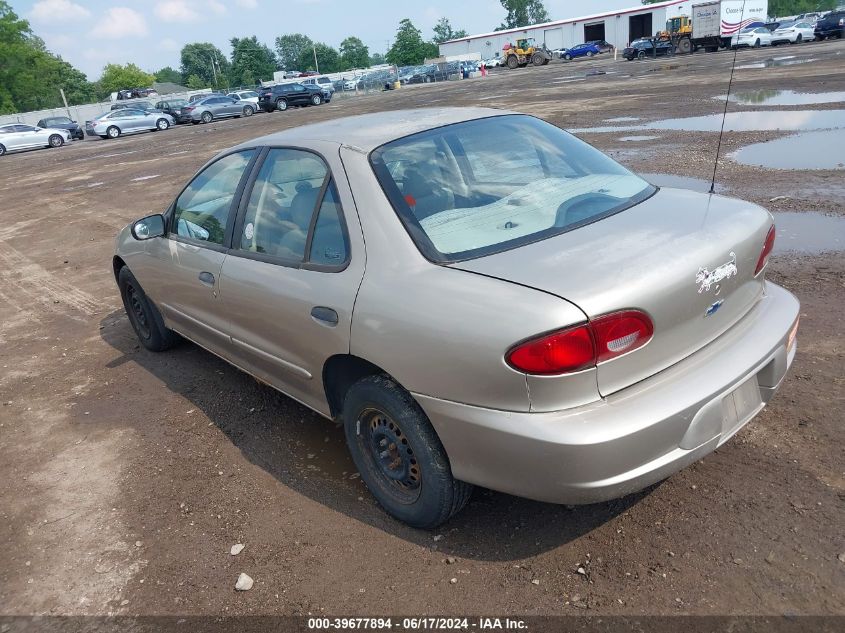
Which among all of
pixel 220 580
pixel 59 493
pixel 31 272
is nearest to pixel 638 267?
pixel 220 580

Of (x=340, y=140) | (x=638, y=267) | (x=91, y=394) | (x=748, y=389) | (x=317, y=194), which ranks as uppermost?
(x=340, y=140)

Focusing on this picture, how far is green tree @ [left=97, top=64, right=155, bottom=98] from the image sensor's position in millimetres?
108062

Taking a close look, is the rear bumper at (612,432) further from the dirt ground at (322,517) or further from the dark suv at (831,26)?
the dark suv at (831,26)

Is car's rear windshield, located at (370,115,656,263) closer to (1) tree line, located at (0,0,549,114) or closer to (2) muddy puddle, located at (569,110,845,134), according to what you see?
(2) muddy puddle, located at (569,110,845,134)

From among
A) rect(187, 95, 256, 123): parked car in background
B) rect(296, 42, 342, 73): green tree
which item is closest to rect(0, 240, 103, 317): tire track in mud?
rect(187, 95, 256, 123): parked car in background

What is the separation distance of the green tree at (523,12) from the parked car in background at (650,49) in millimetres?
90203

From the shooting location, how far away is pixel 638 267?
243cm

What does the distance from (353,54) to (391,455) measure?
153 metres

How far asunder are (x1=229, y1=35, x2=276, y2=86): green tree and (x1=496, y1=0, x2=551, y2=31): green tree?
4921 centimetres

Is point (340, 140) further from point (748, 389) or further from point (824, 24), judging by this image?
point (824, 24)

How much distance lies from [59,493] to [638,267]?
3260 mm

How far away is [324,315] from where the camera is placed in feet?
9.74

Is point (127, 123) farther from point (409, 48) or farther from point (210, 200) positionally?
point (409, 48)

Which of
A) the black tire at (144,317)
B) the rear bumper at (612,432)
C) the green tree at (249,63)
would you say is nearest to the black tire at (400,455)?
the rear bumper at (612,432)
